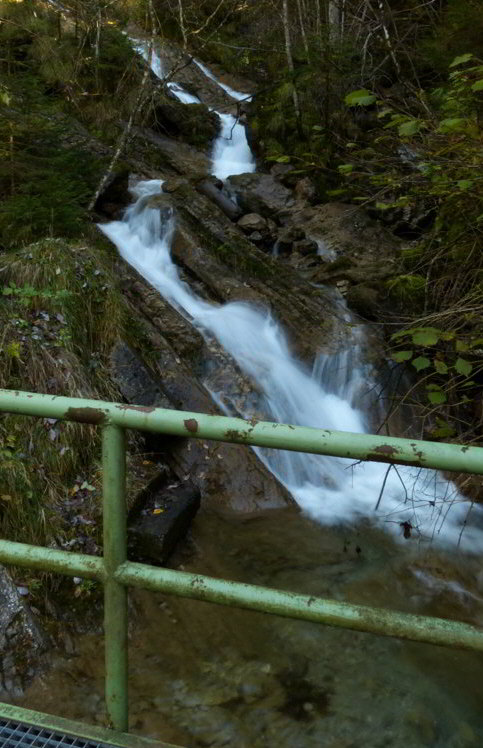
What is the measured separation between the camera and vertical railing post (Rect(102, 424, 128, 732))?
1545 mm

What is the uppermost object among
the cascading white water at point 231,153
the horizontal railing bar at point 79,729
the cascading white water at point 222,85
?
the cascading white water at point 222,85

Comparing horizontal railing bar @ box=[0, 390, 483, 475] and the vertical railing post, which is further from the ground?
horizontal railing bar @ box=[0, 390, 483, 475]

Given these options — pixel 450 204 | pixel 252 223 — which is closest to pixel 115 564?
pixel 450 204

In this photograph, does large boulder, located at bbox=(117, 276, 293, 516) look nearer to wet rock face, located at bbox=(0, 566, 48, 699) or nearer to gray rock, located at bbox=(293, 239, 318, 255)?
wet rock face, located at bbox=(0, 566, 48, 699)

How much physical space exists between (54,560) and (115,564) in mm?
166

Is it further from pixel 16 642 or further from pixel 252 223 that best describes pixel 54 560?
pixel 252 223

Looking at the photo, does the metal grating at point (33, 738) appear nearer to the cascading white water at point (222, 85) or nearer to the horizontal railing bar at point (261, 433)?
the horizontal railing bar at point (261, 433)

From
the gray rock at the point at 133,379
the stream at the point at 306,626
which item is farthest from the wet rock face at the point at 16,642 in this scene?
the gray rock at the point at 133,379

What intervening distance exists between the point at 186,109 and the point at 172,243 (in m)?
6.15

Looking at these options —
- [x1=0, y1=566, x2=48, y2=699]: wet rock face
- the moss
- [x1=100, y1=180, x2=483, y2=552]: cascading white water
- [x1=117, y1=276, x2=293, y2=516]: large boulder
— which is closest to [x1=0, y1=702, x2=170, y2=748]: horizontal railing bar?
[x1=0, y1=566, x2=48, y2=699]: wet rock face

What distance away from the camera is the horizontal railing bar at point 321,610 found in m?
1.44

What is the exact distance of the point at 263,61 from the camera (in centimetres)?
1625

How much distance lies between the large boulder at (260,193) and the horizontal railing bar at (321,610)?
387 inches

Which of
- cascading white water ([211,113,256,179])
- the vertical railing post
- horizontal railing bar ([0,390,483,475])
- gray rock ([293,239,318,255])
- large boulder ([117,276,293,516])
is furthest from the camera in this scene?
cascading white water ([211,113,256,179])
